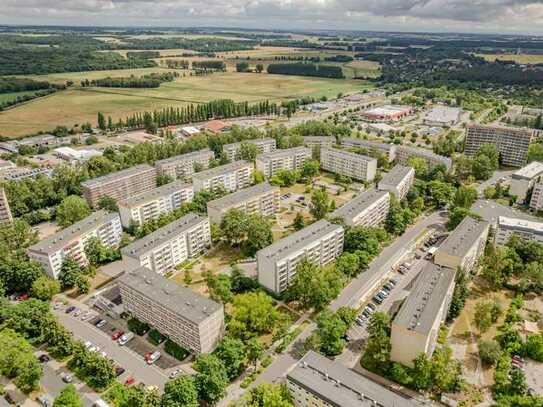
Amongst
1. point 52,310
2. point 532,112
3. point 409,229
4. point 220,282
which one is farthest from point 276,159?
point 532,112

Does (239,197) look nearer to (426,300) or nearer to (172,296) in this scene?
(172,296)

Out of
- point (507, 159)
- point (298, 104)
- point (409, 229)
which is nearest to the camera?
point (409, 229)

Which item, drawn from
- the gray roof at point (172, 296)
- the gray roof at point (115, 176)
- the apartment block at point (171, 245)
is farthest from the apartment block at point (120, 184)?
the gray roof at point (172, 296)

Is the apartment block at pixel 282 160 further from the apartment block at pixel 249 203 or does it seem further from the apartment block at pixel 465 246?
the apartment block at pixel 465 246

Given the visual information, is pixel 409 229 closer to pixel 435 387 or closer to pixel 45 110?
pixel 435 387

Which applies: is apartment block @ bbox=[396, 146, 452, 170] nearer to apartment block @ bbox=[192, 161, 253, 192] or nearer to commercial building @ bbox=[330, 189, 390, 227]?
commercial building @ bbox=[330, 189, 390, 227]
